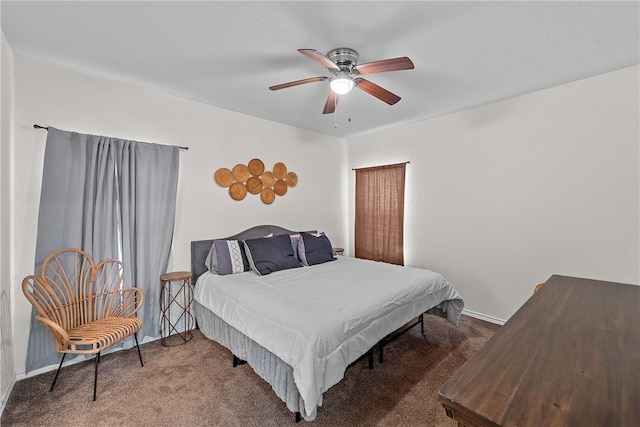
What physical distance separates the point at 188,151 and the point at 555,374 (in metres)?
3.42

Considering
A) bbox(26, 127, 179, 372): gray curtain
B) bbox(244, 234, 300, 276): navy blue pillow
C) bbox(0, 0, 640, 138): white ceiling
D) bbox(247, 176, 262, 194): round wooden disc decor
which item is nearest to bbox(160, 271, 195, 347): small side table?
bbox(26, 127, 179, 372): gray curtain

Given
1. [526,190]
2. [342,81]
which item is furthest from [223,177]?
[526,190]

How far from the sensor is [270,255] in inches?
123

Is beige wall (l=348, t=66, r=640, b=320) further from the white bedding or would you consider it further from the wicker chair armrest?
the wicker chair armrest

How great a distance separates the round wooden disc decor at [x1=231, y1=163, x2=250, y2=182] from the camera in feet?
11.5

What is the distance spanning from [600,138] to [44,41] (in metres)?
4.71

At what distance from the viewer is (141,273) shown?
9.02 feet

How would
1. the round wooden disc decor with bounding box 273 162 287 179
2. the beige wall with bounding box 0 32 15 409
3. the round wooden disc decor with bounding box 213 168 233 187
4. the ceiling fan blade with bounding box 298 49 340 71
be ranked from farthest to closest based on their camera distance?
the round wooden disc decor with bounding box 273 162 287 179
the round wooden disc decor with bounding box 213 168 233 187
the beige wall with bounding box 0 32 15 409
the ceiling fan blade with bounding box 298 49 340 71

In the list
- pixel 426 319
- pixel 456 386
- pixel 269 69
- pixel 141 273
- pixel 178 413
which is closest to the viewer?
pixel 456 386

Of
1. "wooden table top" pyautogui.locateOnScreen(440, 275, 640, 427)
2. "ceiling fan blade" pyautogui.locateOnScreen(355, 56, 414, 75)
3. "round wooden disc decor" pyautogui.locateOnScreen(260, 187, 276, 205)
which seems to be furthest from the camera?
"round wooden disc decor" pyautogui.locateOnScreen(260, 187, 276, 205)

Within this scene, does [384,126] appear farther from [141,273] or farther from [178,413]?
[178,413]

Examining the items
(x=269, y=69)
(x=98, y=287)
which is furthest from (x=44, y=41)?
(x=98, y=287)

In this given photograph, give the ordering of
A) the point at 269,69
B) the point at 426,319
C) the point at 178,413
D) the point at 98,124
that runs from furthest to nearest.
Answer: the point at 426,319 < the point at 98,124 < the point at 269,69 < the point at 178,413

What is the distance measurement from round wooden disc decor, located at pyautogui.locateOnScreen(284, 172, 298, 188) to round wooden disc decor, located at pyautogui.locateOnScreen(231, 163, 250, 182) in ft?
2.14
